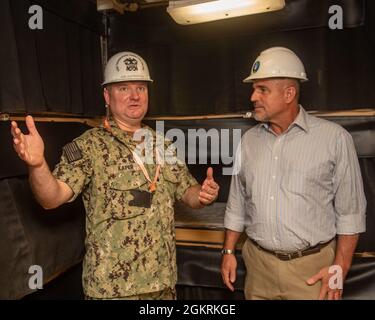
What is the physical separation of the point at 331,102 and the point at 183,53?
115cm

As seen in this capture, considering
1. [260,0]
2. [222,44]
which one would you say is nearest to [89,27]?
[222,44]

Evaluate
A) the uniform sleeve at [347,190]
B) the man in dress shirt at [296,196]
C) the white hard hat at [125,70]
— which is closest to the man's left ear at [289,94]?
the man in dress shirt at [296,196]

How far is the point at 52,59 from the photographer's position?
2.07 m

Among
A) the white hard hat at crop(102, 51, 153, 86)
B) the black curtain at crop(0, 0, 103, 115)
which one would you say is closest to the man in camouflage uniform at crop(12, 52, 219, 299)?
the white hard hat at crop(102, 51, 153, 86)

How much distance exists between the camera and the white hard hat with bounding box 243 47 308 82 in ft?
5.90

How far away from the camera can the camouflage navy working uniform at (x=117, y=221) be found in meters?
1.71

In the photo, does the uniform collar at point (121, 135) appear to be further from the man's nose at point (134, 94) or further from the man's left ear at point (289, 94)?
the man's left ear at point (289, 94)

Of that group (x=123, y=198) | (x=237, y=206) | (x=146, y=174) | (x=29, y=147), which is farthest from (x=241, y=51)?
(x=29, y=147)

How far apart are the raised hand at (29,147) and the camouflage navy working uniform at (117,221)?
0.74ft

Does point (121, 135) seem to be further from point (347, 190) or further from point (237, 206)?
point (347, 190)

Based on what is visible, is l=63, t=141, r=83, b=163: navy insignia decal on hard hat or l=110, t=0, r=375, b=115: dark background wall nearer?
l=63, t=141, r=83, b=163: navy insignia decal on hard hat

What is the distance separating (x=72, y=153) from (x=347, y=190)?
1.29 meters

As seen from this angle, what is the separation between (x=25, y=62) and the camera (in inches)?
72.2

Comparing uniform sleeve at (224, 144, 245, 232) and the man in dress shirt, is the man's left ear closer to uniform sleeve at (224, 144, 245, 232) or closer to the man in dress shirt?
the man in dress shirt
